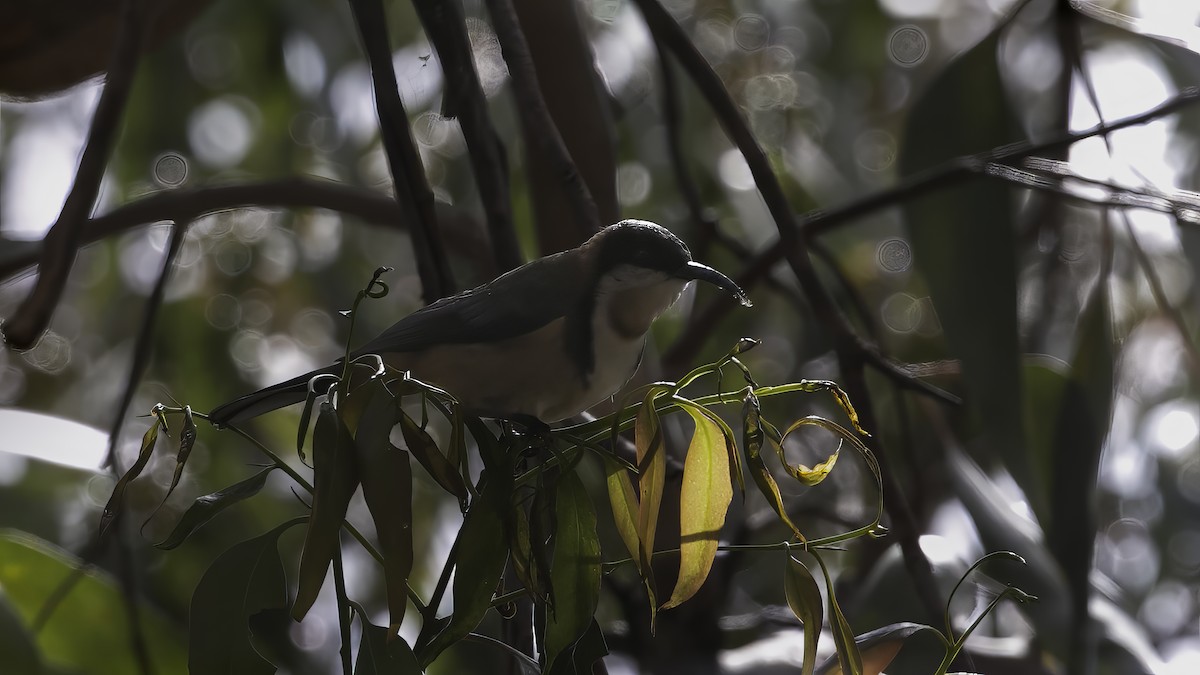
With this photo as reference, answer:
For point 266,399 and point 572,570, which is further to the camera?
point 266,399

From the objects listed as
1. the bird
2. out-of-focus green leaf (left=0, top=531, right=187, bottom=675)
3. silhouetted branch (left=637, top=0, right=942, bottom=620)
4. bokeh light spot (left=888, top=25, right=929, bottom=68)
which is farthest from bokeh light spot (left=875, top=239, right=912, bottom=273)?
out-of-focus green leaf (left=0, top=531, right=187, bottom=675)

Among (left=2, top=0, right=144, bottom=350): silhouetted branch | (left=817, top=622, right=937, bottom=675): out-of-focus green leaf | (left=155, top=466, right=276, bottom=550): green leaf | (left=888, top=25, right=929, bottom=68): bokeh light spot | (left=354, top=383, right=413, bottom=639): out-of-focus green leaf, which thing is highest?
(left=888, top=25, right=929, bottom=68): bokeh light spot

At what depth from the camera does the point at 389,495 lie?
49 centimetres

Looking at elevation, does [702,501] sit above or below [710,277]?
below

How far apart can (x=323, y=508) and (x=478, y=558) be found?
3.3 inches

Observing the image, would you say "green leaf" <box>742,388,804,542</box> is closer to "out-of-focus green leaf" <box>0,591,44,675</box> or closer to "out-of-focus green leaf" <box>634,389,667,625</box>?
"out-of-focus green leaf" <box>634,389,667,625</box>

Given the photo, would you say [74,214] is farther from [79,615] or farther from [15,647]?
[79,615]

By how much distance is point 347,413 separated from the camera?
51cm

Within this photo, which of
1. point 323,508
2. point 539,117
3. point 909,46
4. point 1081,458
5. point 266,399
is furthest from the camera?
point 909,46

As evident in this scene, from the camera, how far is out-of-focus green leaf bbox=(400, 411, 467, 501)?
1.65ft

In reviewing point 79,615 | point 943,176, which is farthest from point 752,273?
point 79,615

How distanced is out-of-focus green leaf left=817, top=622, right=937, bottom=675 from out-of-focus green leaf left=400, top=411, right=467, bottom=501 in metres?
0.28

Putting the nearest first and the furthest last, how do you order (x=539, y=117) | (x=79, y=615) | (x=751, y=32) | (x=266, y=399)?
(x=266, y=399), (x=539, y=117), (x=79, y=615), (x=751, y=32)

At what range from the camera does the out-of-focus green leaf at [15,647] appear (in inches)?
32.8
